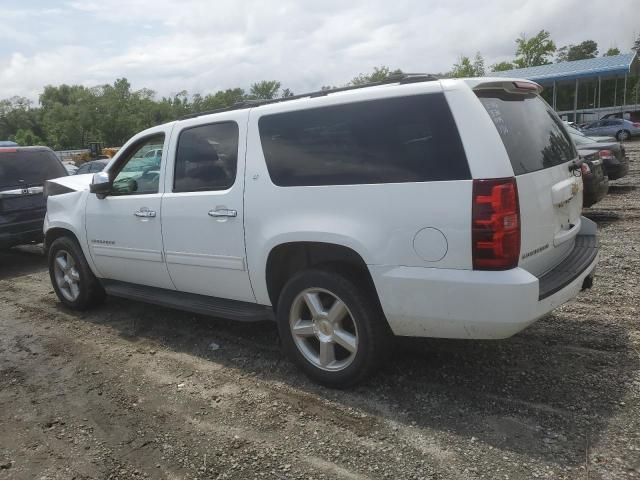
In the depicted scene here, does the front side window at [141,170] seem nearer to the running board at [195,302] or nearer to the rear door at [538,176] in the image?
the running board at [195,302]

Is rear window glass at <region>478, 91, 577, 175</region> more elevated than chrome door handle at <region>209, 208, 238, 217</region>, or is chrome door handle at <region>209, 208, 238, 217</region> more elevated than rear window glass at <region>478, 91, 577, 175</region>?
rear window glass at <region>478, 91, 577, 175</region>

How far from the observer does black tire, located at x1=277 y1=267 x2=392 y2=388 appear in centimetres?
334

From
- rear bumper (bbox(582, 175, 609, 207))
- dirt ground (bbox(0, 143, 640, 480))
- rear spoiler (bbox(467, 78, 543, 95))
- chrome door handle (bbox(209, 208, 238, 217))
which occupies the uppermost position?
rear spoiler (bbox(467, 78, 543, 95))

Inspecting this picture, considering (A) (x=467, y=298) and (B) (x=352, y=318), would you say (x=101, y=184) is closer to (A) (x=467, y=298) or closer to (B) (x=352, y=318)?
(B) (x=352, y=318)

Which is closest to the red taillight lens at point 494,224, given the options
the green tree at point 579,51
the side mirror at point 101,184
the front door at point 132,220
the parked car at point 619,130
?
the front door at point 132,220

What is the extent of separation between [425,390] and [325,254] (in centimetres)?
110

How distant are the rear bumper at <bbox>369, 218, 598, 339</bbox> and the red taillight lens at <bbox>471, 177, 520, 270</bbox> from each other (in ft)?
0.24

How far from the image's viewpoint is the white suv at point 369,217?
292 centimetres

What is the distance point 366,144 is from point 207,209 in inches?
55.5

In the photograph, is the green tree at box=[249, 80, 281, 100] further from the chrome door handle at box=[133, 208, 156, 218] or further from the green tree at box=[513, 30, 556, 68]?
the chrome door handle at box=[133, 208, 156, 218]

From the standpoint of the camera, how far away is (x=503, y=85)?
3.31 meters

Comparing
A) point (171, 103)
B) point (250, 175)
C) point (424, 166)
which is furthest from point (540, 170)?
point (171, 103)

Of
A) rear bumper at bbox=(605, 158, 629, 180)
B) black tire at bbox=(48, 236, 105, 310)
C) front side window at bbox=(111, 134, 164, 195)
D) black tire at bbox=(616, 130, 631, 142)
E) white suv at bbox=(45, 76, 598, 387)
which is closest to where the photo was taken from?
white suv at bbox=(45, 76, 598, 387)

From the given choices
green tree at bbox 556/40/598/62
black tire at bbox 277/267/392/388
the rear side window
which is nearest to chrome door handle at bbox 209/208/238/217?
the rear side window
